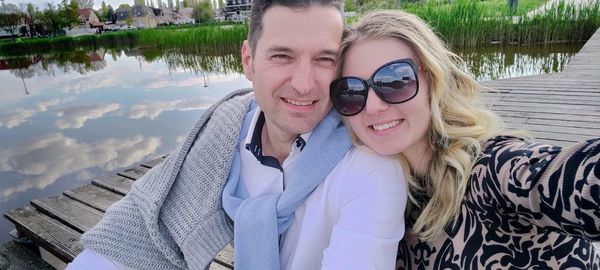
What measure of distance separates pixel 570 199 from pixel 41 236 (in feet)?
8.56

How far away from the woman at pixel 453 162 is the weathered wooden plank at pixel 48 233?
183 centimetres

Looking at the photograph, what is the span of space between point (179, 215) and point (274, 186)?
32 cm

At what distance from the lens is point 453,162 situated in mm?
995

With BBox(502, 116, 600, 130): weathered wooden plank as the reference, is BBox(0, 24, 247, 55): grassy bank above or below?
above

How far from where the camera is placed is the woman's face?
109 cm

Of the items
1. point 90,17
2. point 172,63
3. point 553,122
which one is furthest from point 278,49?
point 90,17

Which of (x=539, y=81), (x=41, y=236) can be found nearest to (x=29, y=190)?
(x=41, y=236)

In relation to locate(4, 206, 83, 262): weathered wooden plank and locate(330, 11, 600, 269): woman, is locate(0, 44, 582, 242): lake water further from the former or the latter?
locate(330, 11, 600, 269): woman

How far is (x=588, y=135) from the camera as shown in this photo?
9.43 feet

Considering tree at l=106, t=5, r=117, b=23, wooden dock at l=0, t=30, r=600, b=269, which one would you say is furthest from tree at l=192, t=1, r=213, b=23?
wooden dock at l=0, t=30, r=600, b=269

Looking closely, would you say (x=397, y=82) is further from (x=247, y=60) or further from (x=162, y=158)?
(x=162, y=158)

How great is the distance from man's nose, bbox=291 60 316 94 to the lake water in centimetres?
317

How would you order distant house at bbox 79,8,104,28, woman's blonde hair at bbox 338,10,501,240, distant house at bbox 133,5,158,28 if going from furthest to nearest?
distant house at bbox 133,5,158,28 → distant house at bbox 79,8,104,28 → woman's blonde hair at bbox 338,10,501,240

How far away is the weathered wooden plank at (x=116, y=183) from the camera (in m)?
2.86
